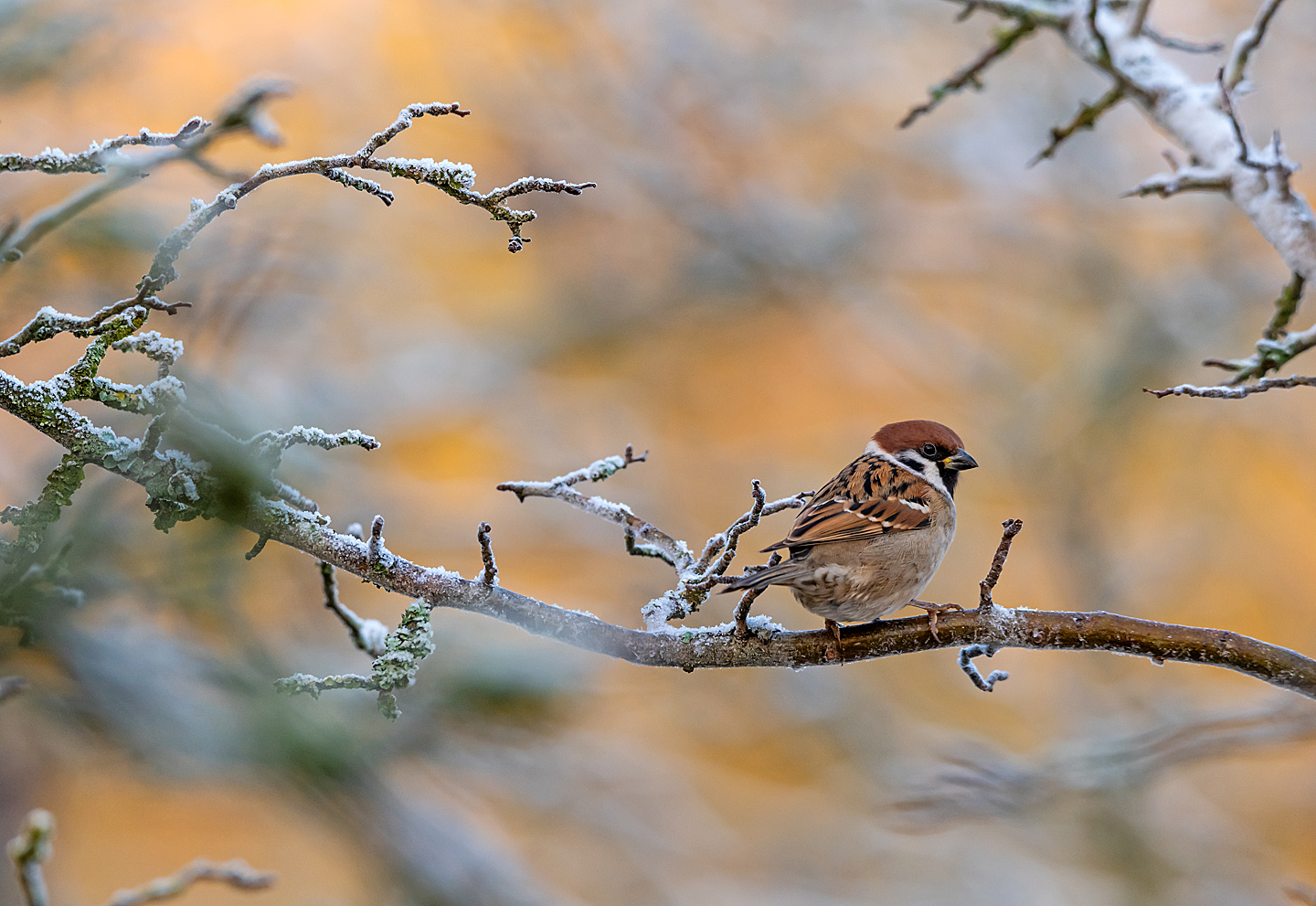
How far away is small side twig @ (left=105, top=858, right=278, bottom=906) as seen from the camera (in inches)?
52.3

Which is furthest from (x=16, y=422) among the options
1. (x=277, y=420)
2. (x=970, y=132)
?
(x=970, y=132)

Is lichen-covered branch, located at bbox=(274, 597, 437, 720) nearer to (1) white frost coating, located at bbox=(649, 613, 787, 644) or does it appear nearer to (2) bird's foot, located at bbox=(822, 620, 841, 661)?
(1) white frost coating, located at bbox=(649, 613, 787, 644)

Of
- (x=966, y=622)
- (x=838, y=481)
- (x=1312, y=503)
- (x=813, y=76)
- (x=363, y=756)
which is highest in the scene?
(x=813, y=76)

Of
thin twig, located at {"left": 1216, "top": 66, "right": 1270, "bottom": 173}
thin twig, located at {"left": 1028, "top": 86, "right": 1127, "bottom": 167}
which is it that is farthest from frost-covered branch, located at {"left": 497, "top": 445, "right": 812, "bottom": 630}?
thin twig, located at {"left": 1028, "top": 86, "right": 1127, "bottom": 167}

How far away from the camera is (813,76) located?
7.65 meters

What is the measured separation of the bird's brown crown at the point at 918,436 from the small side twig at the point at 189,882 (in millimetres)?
2397

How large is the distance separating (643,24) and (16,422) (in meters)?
5.14

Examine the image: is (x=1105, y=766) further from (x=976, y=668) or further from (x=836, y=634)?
(x=836, y=634)

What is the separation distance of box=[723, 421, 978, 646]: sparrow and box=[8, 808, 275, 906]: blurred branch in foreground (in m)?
1.10

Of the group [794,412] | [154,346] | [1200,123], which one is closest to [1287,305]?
[1200,123]

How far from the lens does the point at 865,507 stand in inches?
114

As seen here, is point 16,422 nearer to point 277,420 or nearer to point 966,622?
point 277,420

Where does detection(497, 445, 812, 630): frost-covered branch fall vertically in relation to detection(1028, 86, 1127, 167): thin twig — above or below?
below

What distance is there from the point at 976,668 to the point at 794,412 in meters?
7.89
